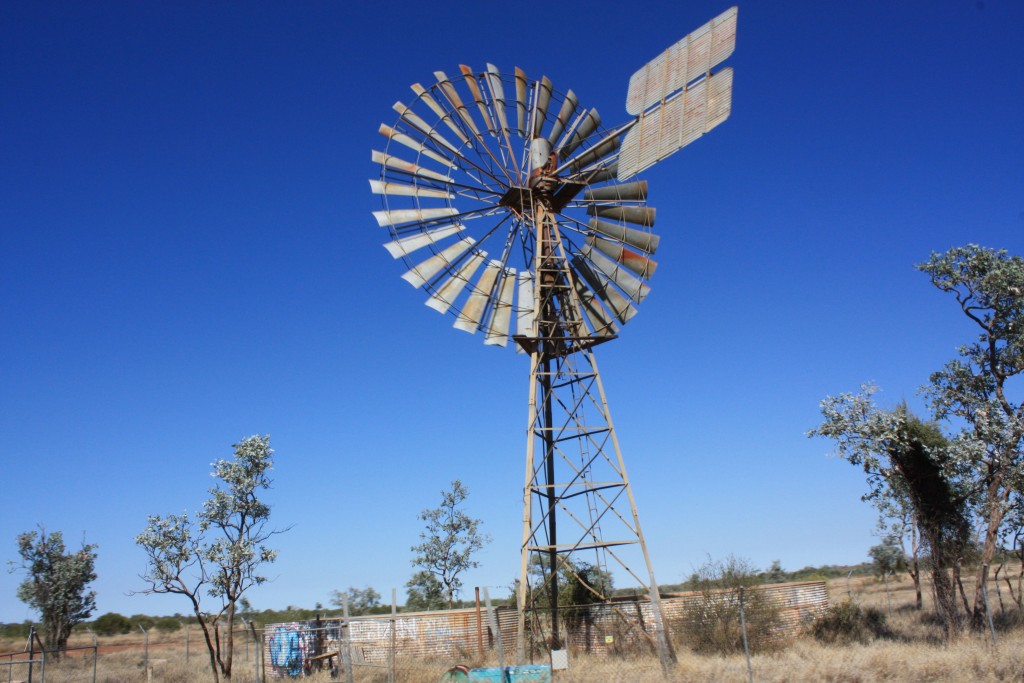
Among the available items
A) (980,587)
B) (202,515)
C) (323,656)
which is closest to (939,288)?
(980,587)

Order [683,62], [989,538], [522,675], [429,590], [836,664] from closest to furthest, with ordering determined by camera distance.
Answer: [836,664]
[522,675]
[683,62]
[989,538]
[429,590]

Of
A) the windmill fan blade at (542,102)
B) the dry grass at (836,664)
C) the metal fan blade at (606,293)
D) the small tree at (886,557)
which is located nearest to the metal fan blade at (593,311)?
the metal fan blade at (606,293)

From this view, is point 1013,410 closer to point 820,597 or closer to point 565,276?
point 820,597

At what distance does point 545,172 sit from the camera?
2012 cm

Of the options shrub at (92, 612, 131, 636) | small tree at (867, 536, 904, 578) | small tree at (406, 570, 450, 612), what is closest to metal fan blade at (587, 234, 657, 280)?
small tree at (406, 570, 450, 612)

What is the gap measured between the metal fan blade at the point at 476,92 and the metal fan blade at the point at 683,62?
11.7 ft

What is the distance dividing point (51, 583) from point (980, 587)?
31236 mm

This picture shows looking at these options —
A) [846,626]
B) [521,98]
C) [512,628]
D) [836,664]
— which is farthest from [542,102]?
[846,626]

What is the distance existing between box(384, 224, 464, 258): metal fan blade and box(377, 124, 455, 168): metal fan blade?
5.35ft

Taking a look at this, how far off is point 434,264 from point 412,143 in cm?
314

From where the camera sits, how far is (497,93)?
19.9 meters

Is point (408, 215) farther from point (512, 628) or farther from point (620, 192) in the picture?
point (512, 628)

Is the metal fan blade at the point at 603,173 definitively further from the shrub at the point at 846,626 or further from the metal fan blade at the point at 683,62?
the shrub at the point at 846,626

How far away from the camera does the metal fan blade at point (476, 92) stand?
64.5ft
